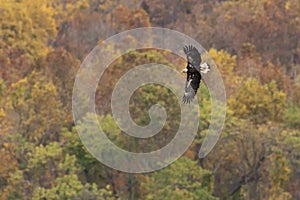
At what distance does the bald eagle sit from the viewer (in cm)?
1433

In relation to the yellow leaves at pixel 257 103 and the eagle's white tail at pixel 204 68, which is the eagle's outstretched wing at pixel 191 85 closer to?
the eagle's white tail at pixel 204 68

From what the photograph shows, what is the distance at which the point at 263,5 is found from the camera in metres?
64.9

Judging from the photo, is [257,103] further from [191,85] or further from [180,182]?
[191,85]

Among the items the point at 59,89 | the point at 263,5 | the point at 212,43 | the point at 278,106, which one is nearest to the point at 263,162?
the point at 278,106

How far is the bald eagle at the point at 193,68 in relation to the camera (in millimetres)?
14328

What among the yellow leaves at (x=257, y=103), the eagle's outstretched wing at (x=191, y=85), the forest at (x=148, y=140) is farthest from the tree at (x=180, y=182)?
the eagle's outstretched wing at (x=191, y=85)

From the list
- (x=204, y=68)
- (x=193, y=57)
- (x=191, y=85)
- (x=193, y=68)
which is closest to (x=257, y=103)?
(x=191, y=85)

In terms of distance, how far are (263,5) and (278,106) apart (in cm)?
2409

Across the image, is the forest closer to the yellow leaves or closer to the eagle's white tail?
the yellow leaves

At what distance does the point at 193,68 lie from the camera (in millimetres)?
14602

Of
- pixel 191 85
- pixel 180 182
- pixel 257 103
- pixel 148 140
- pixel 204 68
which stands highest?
pixel 257 103

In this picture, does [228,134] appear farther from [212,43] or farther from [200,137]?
[212,43]

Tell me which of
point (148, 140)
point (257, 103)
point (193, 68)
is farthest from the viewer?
point (257, 103)

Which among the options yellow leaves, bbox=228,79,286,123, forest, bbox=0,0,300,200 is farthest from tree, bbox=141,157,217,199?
yellow leaves, bbox=228,79,286,123
